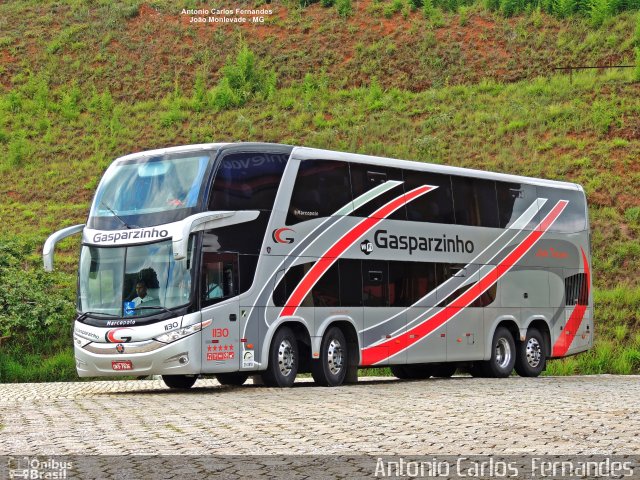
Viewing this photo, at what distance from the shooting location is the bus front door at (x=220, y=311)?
64.0 ft

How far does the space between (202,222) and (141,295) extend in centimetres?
154

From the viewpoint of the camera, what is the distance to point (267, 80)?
6762 centimetres

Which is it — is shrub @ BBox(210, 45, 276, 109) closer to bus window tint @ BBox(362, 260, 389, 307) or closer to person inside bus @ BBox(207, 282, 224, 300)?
bus window tint @ BBox(362, 260, 389, 307)

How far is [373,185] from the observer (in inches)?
893

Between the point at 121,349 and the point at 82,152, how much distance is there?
4335 centimetres

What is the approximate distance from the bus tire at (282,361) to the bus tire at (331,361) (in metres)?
0.47

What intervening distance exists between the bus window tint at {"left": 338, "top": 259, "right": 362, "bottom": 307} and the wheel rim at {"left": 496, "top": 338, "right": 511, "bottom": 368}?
4.92 meters

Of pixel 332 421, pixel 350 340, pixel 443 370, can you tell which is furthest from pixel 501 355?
pixel 332 421

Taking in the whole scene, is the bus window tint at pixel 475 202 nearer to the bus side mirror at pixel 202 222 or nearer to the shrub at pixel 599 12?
the bus side mirror at pixel 202 222

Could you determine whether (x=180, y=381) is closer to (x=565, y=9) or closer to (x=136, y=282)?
(x=136, y=282)

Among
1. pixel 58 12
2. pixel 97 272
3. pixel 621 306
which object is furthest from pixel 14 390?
pixel 58 12

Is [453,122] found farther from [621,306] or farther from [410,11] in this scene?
[621,306]

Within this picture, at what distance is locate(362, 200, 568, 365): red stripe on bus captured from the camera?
22688 mm

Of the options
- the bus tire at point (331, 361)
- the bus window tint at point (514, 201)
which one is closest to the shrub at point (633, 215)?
the bus window tint at point (514, 201)
